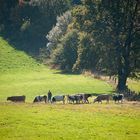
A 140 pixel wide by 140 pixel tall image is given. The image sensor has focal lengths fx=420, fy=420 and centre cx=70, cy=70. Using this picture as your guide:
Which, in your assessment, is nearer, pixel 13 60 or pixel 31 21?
pixel 13 60

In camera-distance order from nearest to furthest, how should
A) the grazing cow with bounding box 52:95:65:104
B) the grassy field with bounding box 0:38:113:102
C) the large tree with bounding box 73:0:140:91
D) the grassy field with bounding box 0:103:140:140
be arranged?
the grassy field with bounding box 0:103:140:140 < the grazing cow with bounding box 52:95:65:104 < the grassy field with bounding box 0:38:113:102 < the large tree with bounding box 73:0:140:91

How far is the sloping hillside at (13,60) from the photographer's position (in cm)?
9354

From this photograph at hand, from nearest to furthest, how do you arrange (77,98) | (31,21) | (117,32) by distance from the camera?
(77,98), (117,32), (31,21)

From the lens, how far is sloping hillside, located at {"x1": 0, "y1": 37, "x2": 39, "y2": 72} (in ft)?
307

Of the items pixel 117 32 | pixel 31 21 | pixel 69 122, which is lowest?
pixel 69 122

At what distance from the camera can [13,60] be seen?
97.8 metres

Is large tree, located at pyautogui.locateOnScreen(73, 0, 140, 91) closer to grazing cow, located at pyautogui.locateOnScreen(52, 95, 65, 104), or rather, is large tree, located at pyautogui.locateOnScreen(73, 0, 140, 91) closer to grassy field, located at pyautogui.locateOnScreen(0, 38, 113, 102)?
grassy field, located at pyautogui.locateOnScreen(0, 38, 113, 102)

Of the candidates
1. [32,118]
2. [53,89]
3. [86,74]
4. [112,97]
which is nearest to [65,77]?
[86,74]

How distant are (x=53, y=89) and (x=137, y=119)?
98.8ft

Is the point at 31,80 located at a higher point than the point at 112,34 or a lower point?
lower

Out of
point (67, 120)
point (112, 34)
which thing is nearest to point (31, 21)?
point (112, 34)

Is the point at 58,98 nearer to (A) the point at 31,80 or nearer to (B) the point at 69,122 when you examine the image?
(B) the point at 69,122

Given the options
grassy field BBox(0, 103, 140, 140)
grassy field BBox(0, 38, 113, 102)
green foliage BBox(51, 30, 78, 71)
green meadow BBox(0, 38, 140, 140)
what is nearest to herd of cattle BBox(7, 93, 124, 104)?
green meadow BBox(0, 38, 140, 140)

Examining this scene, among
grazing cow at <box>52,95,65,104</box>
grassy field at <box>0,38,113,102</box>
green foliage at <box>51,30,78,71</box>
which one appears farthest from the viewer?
green foliage at <box>51,30,78,71</box>
